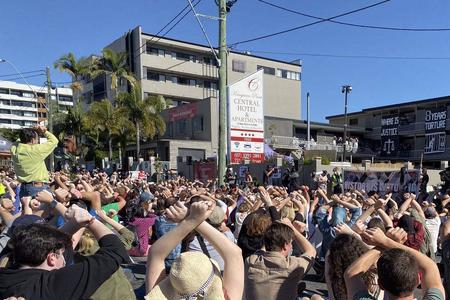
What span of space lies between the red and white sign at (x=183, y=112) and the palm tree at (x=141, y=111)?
4.75 meters

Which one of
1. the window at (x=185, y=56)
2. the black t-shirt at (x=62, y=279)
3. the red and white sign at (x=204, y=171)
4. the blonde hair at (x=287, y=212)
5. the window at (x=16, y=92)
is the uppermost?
the window at (x=16, y=92)

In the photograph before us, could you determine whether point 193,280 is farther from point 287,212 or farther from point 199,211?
point 287,212

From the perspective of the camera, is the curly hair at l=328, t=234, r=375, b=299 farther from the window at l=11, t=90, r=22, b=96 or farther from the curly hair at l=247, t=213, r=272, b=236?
the window at l=11, t=90, r=22, b=96

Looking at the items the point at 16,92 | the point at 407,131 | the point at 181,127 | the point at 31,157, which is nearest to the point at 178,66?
the point at 181,127

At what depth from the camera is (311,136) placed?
149 feet

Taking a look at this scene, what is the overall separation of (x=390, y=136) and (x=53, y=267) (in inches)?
1698

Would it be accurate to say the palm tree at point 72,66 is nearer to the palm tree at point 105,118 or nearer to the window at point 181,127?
the palm tree at point 105,118

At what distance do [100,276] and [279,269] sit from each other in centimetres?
157

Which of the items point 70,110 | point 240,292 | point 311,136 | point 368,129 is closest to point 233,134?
point 240,292

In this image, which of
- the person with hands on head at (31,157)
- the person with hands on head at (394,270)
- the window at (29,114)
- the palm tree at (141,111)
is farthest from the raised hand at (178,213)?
the window at (29,114)

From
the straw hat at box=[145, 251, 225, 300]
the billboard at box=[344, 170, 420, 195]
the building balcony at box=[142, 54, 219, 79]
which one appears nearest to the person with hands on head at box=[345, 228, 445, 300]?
the straw hat at box=[145, 251, 225, 300]

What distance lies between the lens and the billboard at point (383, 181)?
15.7 m

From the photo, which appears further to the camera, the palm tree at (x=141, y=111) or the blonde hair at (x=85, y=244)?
the palm tree at (x=141, y=111)

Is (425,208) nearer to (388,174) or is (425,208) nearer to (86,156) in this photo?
(388,174)
